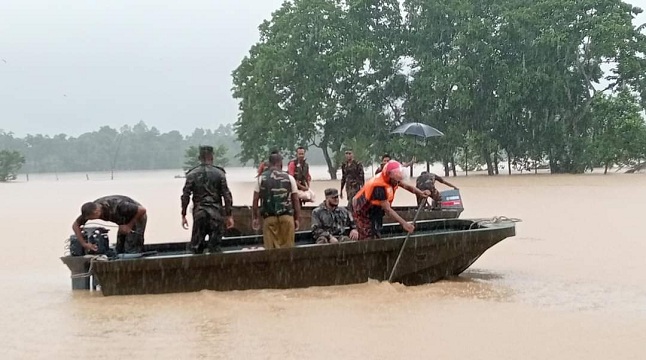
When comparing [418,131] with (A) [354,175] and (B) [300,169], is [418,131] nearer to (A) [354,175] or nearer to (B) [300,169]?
(A) [354,175]

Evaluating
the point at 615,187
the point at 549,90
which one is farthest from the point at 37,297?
the point at 549,90

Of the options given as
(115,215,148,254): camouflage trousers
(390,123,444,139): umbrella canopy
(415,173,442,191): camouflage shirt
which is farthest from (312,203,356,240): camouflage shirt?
(390,123,444,139): umbrella canopy

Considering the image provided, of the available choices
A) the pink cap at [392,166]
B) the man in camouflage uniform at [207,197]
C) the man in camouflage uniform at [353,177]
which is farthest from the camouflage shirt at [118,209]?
the man in camouflage uniform at [353,177]

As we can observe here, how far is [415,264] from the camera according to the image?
883 centimetres

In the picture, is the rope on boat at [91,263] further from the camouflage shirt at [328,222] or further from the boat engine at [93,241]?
the camouflage shirt at [328,222]

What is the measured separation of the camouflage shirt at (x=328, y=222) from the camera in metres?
9.51

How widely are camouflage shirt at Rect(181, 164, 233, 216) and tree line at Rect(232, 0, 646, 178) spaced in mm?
27651

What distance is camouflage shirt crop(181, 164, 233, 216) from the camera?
839 centimetres

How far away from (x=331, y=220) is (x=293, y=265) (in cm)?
125

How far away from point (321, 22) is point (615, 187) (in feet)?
53.2

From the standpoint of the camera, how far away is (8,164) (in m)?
60.7

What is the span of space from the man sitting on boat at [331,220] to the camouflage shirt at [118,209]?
2100 mm

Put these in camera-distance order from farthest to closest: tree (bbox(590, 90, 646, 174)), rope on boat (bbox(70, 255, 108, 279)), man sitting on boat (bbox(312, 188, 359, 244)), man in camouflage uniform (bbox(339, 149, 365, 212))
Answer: tree (bbox(590, 90, 646, 174)), man in camouflage uniform (bbox(339, 149, 365, 212)), man sitting on boat (bbox(312, 188, 359, 244)), rope on boat (bbox(70, 255, 108, 279))

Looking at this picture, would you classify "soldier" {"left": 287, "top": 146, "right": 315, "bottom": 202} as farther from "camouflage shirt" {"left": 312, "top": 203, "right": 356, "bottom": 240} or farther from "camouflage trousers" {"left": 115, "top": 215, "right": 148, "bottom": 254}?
"camouflage trousers" {"left": 115, "top": 215, "right": 148, "bottom": 254}
